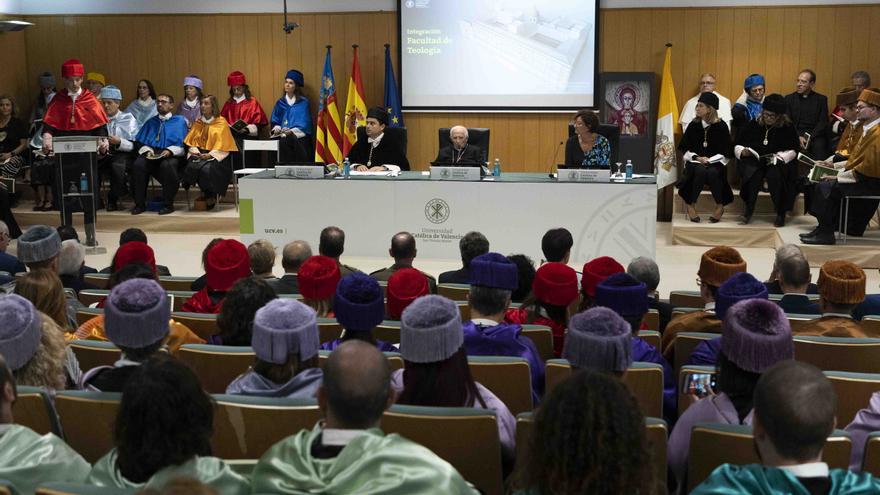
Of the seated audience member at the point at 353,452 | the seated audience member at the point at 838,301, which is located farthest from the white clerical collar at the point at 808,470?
the seated audience member at the point at 838,301

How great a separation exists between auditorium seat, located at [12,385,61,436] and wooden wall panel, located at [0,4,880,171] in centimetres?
905

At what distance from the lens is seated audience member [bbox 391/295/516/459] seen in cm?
284

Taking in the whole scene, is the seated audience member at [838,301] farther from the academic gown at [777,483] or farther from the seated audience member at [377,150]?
the seated audience member at [377,150]

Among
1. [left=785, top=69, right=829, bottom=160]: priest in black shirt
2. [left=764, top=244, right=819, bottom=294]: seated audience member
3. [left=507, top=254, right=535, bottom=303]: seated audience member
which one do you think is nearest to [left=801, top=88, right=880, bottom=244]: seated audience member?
[left=785, top=69, right=829, bottom=160]: priest in black shirt

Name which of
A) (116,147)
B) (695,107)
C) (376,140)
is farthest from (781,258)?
(116,147)

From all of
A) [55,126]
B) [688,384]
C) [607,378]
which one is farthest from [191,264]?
[607,378]

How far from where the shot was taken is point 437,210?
826 centimetres

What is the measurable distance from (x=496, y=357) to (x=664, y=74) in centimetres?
791

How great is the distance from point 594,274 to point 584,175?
3.84 meters

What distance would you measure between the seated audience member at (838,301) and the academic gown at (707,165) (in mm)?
5614

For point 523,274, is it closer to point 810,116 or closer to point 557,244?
point 557,244

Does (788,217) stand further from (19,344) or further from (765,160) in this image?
(19,344)

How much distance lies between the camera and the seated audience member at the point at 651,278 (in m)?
4.63

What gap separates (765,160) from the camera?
9430 mm
